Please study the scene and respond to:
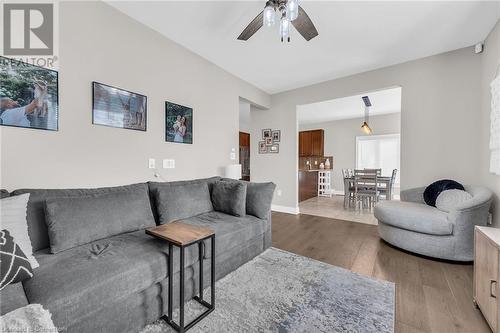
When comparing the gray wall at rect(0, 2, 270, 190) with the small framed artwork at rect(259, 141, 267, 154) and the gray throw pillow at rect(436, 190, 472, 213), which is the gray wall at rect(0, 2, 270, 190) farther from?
the gray throw pillow at rect(436, 190, 472, 213)

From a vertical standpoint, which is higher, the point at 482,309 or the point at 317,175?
the point at 317,175

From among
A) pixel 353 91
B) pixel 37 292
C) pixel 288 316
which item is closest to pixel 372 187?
pixel 353 91

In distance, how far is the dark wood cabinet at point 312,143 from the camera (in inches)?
303

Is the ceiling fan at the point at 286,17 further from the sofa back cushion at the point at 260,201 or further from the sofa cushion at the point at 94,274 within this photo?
the sofa cushion at the point at 94,274

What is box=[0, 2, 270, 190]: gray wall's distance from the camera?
1.76 m

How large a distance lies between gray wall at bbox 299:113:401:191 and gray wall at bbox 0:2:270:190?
561 centimetres

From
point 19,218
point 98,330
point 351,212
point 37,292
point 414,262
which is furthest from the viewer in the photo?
point 351,212

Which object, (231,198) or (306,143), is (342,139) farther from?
(231,198)

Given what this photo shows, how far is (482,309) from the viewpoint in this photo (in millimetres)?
1443

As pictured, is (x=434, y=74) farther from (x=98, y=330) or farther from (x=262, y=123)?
(x=98, y=330)

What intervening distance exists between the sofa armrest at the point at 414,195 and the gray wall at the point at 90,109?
9.98 feet

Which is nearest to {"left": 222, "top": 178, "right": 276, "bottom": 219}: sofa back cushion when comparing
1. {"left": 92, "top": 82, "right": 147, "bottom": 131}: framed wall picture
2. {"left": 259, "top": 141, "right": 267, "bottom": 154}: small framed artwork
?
{"left": 92, "top": 82, "right": 147, "bottom": 131}: framed wall picture

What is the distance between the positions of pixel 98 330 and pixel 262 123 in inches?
176

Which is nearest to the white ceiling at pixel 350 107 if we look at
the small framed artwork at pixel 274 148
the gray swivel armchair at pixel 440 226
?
the small framed artwork at pixel 274 148
